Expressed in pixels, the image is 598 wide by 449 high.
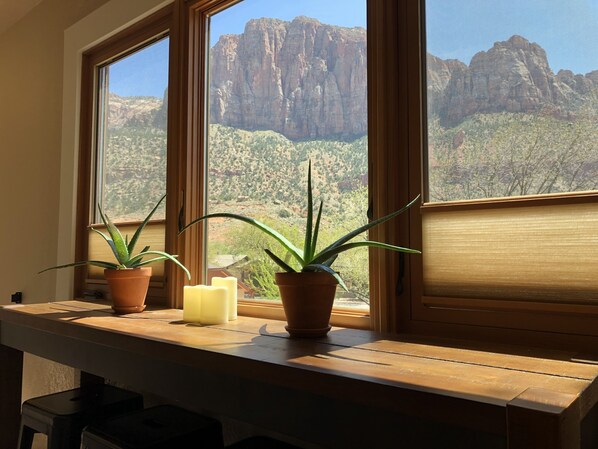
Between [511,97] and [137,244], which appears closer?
[511,97]

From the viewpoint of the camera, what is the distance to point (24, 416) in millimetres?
1674

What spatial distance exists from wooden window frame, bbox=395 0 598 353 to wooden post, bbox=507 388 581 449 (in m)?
0.44

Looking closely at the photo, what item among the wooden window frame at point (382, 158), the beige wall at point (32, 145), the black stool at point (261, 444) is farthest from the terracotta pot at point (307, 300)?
the beige wall at point (32, 145)

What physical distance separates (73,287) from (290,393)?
1962mm

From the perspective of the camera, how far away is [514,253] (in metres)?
1.19

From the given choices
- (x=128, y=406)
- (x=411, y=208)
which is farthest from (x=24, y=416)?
(x=411, y=208)

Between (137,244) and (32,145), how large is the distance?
1212 mm

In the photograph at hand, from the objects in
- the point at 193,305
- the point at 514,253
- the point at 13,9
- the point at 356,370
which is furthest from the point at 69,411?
the point at 13,9

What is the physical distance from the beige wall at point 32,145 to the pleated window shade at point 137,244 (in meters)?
0.31

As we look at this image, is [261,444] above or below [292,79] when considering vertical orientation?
below

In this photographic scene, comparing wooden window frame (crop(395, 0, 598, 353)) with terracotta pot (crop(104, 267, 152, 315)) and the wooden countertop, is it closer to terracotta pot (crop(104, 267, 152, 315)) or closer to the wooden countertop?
the wooden countertop

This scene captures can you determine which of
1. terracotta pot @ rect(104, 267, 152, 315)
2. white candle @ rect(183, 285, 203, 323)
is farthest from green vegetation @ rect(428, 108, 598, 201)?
terracotta pot @ rect(104, 267, 152, 315)

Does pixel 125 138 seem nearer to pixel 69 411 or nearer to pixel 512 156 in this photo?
pixel 69 411

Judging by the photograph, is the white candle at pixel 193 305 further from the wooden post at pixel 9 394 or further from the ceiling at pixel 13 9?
the ceiling at pixel 13 9
